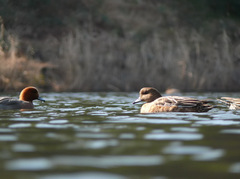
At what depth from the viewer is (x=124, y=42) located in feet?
87.9

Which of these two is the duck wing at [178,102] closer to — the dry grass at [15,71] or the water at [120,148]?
the water at [120,148]

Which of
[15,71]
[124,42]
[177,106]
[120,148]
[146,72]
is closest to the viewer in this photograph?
[120,148]

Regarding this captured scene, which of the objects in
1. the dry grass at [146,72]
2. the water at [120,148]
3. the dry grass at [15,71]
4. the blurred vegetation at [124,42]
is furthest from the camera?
the blurred vegetation at [124,42]

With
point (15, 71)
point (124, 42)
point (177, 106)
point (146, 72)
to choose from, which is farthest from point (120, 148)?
point (124, 42)

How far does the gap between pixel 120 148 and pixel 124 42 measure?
22.7m

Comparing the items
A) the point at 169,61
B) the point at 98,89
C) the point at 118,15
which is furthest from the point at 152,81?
the point at 118,15

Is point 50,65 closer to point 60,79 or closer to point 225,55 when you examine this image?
point 60,79

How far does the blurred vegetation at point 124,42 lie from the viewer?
1653 centimetres

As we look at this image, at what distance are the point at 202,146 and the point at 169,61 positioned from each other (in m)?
12.3

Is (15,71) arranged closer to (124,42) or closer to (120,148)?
(124,42)

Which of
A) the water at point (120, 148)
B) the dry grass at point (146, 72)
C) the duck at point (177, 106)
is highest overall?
the dry grass at point (146, 72)

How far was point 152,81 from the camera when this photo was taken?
54.3 ft

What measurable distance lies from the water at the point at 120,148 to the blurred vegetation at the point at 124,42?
31.6 feet

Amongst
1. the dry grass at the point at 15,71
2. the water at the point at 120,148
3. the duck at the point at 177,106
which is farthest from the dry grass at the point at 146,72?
the water at the point at 120,148
